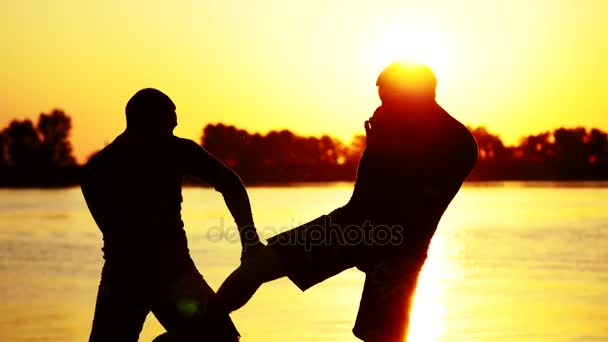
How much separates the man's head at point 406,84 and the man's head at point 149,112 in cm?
121

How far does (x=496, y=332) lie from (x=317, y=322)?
Answer: 2.02 m

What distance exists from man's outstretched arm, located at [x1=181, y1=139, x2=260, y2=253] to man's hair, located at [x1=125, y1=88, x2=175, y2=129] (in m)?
0.23

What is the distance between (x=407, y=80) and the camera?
24.2ft

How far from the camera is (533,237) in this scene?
3284 cm

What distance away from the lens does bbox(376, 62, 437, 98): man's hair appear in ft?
24.2

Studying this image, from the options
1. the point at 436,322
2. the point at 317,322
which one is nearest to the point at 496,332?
the point at 436,322

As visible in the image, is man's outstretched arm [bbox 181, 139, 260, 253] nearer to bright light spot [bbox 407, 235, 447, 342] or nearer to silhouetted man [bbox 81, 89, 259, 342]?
silhouetted man [bbox 81, 89, 259, 342]

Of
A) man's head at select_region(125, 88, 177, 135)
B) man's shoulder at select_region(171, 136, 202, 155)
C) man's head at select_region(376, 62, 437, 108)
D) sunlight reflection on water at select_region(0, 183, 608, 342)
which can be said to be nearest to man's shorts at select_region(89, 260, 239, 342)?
man's shoulder at select_region(171, 136, 202, 155)

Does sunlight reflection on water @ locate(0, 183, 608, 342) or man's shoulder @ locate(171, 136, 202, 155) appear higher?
man's shoulder @ locate(171, 136, 202, 155)

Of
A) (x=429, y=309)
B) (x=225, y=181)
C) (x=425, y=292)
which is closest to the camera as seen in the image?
(x=225, y=181)

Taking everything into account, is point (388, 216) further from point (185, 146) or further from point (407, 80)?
point (185, 146)

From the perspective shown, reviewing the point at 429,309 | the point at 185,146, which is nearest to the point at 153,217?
the point at 185,146

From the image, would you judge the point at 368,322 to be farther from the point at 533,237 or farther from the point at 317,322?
the point at 533,237

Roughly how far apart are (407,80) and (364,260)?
103cm
